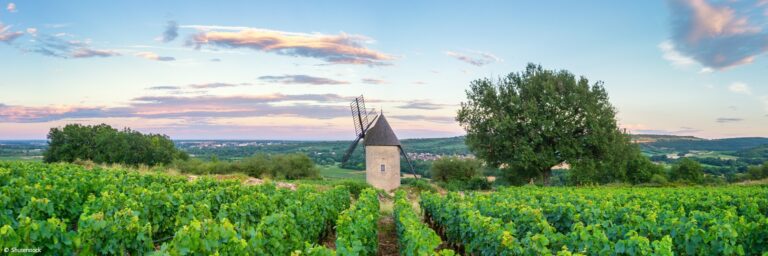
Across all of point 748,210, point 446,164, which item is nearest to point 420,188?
point 446,164

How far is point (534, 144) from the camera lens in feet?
117

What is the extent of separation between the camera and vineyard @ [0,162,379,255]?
23.8 ft

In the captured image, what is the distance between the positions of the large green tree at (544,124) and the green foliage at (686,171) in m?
35.1

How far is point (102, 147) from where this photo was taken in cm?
5897

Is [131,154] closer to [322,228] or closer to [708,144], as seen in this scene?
[322,228]

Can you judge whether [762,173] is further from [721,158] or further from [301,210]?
[301,210]

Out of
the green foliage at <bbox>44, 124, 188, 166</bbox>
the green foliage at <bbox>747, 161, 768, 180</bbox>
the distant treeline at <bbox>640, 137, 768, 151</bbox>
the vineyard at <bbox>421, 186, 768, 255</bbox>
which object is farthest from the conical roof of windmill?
the distant treeline at <bbox>640, 137, 768, 151</bbox>

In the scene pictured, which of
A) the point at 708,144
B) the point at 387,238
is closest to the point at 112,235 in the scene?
the point at 387,238

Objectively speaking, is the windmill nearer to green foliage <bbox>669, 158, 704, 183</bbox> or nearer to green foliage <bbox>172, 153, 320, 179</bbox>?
green foliage <bbox>172, 153, 320, 179</bbox>

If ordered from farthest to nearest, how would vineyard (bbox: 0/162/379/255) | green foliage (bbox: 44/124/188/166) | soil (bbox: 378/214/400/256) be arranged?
1. green foliage (bbox: 44/124/188/166)
2. soil (bbox: 378/214/400/256)
3. vineyard (bbox: 0/162/379/255)

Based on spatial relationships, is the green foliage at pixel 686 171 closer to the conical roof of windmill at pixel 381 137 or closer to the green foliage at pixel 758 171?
the green foliage at pixel 758 171

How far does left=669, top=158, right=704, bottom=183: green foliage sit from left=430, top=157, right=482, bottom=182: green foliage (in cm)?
3169

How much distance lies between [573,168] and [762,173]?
50.3m

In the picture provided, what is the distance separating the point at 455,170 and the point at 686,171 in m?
36.2
